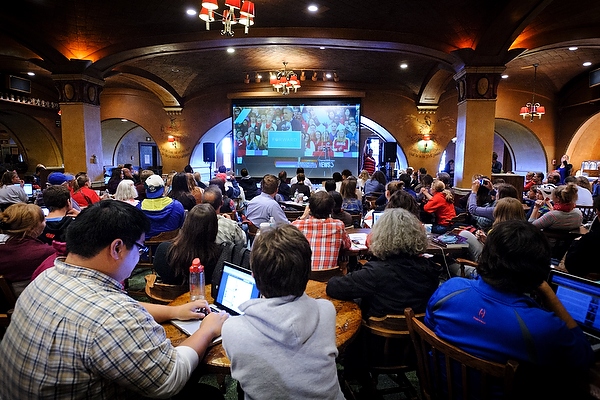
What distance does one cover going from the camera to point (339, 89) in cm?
1273

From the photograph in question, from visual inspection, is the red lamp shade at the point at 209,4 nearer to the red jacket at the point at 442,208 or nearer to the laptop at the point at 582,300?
the red jacket at the point at 442,208

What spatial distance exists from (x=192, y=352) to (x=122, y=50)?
27.5ft

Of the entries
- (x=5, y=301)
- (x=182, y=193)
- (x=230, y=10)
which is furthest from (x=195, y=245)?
(x=230, y=10)

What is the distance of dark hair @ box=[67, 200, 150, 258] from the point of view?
4.25ft

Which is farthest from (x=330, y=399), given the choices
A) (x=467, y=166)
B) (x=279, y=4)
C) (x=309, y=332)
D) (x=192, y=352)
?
(x=467, y=166)

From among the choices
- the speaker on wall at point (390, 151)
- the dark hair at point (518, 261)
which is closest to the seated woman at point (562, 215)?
the dark hair at point (518, 261)

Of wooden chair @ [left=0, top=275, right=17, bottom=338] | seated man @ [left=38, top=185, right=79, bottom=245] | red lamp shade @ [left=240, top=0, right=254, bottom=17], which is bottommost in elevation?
wooden chair @ [left=0, top=275, right=17, bottom=338]

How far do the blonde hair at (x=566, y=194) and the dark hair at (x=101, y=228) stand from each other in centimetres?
413

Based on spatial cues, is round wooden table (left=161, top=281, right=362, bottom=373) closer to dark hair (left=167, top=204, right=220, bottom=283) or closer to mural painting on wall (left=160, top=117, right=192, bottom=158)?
dark hair (left=167, top=204, right=220, bottom=283)

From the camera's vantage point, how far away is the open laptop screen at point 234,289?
181 centimetres

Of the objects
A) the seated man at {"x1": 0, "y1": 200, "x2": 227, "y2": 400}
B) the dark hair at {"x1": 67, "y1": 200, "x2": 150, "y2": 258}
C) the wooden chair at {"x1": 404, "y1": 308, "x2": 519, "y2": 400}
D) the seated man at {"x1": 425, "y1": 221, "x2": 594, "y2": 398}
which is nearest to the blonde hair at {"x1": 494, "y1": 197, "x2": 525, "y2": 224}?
the seated man at {"x1": 425, "y1": 221, "x2": 594, "y2": 398}

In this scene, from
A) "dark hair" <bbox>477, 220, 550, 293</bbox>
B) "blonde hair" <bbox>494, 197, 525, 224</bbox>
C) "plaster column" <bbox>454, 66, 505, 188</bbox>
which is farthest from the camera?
"plaster column" <bbox>454, 66, 505, 188</bbox>

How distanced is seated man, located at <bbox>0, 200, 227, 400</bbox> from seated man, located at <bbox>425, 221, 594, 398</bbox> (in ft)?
3.53

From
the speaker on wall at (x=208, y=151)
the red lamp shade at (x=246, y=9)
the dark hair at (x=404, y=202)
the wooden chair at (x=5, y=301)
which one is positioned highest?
the red lamp shade at (x=246, y=9)
